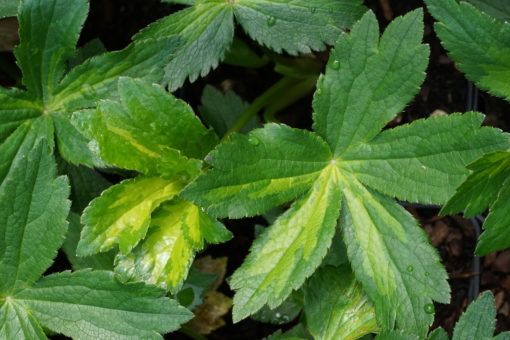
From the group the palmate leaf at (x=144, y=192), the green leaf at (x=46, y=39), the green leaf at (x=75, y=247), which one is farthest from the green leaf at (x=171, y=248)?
the green leaf at (x=46, y=39)

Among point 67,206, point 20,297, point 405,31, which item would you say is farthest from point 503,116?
point 20,297

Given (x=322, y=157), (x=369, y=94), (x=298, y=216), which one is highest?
(x=369, y=94)

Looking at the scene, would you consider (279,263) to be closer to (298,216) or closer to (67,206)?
(298,216)

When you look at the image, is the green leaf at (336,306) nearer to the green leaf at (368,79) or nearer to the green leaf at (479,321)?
the green leaf at (479,321)

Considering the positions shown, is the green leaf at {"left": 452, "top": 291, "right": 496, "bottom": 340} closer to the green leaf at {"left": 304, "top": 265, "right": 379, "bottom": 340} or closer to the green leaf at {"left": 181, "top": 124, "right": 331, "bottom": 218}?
the green leaf at {"left": 304, "top": 265, "right": 379, "bottom": 340}

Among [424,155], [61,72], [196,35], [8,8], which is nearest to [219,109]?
[196,35]

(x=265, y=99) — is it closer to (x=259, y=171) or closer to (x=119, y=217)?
(x=259, y=171)

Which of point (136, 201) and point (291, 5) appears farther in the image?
point (291, 5)
